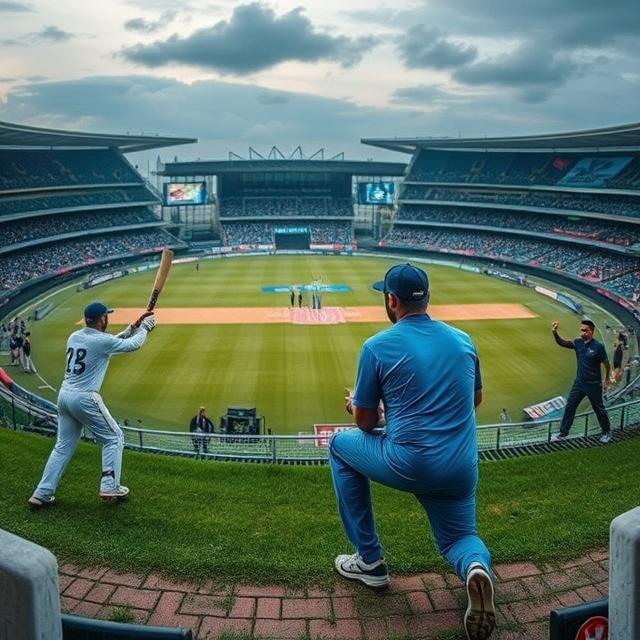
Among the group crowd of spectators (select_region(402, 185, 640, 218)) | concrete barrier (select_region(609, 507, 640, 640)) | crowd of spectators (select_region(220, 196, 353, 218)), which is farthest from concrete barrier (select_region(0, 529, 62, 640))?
crowd of spectators (select_region(220, 196, 353, 218))

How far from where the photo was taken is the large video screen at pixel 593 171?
2114 inches

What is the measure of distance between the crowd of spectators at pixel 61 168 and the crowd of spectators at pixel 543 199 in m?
32.9

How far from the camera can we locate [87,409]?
616 centimetres

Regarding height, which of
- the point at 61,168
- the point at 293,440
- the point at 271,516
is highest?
the point at 61,168

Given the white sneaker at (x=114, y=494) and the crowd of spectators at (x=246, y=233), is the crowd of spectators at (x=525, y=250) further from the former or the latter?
the white sneaker at (x=114, y=494)

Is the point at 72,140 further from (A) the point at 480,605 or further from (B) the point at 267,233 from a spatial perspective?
(A) the point at 480,605

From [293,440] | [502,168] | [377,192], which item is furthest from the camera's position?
[377,192]

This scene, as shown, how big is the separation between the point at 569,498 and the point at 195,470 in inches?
156

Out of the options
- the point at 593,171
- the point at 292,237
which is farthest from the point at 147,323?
the point at 292,237

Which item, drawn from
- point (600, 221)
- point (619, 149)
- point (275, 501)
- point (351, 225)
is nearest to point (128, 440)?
point (275, 501)

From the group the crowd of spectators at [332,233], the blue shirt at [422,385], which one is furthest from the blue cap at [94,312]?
the crowd of spectators at [332,233]

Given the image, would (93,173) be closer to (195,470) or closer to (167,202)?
(167,202)

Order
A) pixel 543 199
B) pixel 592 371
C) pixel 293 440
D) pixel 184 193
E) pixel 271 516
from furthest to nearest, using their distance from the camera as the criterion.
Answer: pixel 184 193 → pixel 543 199 → pixel 293 440 → pixel 592 371 → pixel 271 516

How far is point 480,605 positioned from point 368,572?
104 cm
